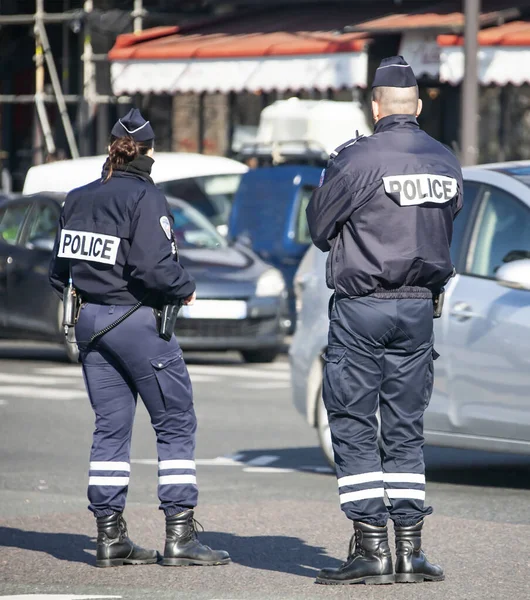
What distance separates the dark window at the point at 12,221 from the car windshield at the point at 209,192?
2.51 meters

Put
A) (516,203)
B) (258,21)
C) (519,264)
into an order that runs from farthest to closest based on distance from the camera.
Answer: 1. (258,21)
2. (516,203)
3. (519,264)

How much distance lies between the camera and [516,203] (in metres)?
8.19

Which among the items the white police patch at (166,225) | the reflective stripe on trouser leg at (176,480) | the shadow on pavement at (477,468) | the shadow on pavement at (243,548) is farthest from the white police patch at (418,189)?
the shadow on pavement at (477,468)

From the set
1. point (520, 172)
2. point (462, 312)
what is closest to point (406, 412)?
point (462, 312)

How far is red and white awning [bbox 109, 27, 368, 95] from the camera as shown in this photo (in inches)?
901

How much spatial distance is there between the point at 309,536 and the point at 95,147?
24.5m

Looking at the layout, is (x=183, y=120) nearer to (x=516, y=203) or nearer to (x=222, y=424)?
(x=222, y=424)

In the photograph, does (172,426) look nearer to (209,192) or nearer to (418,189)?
(418,189)

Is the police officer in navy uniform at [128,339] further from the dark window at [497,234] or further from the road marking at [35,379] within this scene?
the road marking at [35,379]

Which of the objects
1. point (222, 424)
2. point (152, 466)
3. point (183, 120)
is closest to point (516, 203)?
point (152, 466)

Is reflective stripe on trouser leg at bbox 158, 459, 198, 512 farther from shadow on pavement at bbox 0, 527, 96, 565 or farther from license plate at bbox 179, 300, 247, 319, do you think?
license plate at bbox 179, 300, 247, 319

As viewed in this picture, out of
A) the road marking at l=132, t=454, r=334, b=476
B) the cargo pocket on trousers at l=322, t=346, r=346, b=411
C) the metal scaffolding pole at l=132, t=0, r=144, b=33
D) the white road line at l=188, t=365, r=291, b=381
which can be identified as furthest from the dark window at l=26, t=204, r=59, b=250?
the metal scaffolding pole at l=132, t=0, r=144, b=33

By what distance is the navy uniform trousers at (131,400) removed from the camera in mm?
6324

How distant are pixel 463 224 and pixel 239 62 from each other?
1606 cm
